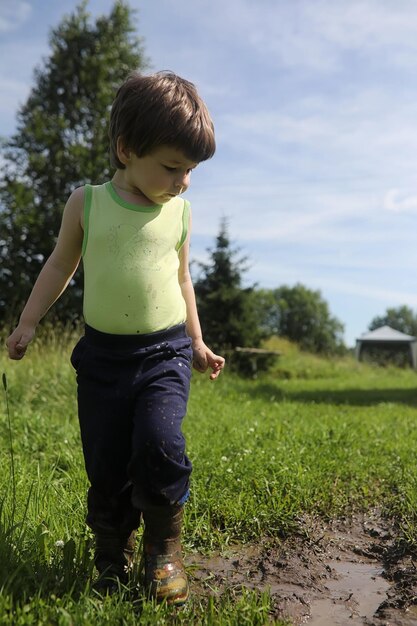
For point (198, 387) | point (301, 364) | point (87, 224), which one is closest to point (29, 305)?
point (87, 224)

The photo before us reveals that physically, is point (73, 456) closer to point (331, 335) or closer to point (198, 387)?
point (198, 387)

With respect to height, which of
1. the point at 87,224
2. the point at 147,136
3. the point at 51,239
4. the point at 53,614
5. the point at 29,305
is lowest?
the point at 53,614

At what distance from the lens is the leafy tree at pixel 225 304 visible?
50.9 ft

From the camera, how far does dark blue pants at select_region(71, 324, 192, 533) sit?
6.83 feet

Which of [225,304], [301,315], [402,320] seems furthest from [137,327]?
[402,320]

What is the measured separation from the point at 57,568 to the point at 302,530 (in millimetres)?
1200

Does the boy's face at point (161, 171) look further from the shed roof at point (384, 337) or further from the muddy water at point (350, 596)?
the shed roof at point (384, 337)

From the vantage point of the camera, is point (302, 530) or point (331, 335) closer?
point (302, 530)

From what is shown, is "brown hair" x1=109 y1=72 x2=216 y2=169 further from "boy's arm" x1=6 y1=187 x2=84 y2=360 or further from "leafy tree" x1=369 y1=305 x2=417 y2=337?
"leafy tree" x1=369 y1=305 x2=417 y2=337

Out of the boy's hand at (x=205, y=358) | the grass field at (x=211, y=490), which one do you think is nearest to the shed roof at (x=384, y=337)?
the grass field at (x=211, y=490)

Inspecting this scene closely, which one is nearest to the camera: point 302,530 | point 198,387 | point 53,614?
point 53,614

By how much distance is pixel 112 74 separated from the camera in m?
23.4

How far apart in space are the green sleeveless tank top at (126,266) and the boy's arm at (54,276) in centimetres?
7

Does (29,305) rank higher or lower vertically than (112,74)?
lower
